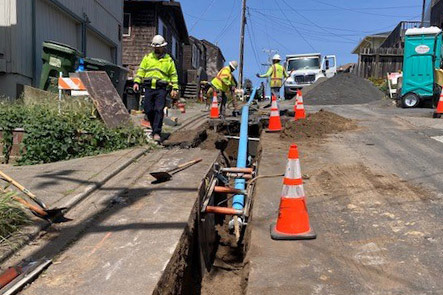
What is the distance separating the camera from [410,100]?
48.9 ft

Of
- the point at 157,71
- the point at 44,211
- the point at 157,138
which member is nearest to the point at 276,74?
the point at 157,71

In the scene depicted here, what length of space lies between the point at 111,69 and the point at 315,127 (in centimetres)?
623

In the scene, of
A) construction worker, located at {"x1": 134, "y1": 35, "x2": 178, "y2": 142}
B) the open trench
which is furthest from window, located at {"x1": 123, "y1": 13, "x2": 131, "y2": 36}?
the open trench

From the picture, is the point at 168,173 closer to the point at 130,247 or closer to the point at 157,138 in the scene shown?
the point at 130,247

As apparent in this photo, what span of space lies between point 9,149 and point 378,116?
916 cm

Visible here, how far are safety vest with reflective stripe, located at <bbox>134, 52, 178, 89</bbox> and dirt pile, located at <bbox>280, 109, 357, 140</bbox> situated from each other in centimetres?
251

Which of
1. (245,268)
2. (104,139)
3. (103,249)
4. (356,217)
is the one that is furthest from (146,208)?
(104,139)

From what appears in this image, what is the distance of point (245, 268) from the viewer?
3275mm

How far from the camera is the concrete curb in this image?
309 cm

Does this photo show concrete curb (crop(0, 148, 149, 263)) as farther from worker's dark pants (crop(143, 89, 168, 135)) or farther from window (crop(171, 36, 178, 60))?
window (crop(171, 36, 178, 60))

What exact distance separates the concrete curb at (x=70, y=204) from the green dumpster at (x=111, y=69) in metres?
5.81

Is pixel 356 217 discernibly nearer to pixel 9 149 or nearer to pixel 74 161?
pixel 74 161

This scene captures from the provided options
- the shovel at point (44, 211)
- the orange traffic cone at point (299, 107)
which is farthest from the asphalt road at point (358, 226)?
the orange traffic cone at point (299, 107)

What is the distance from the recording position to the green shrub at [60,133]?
629 centimetres
